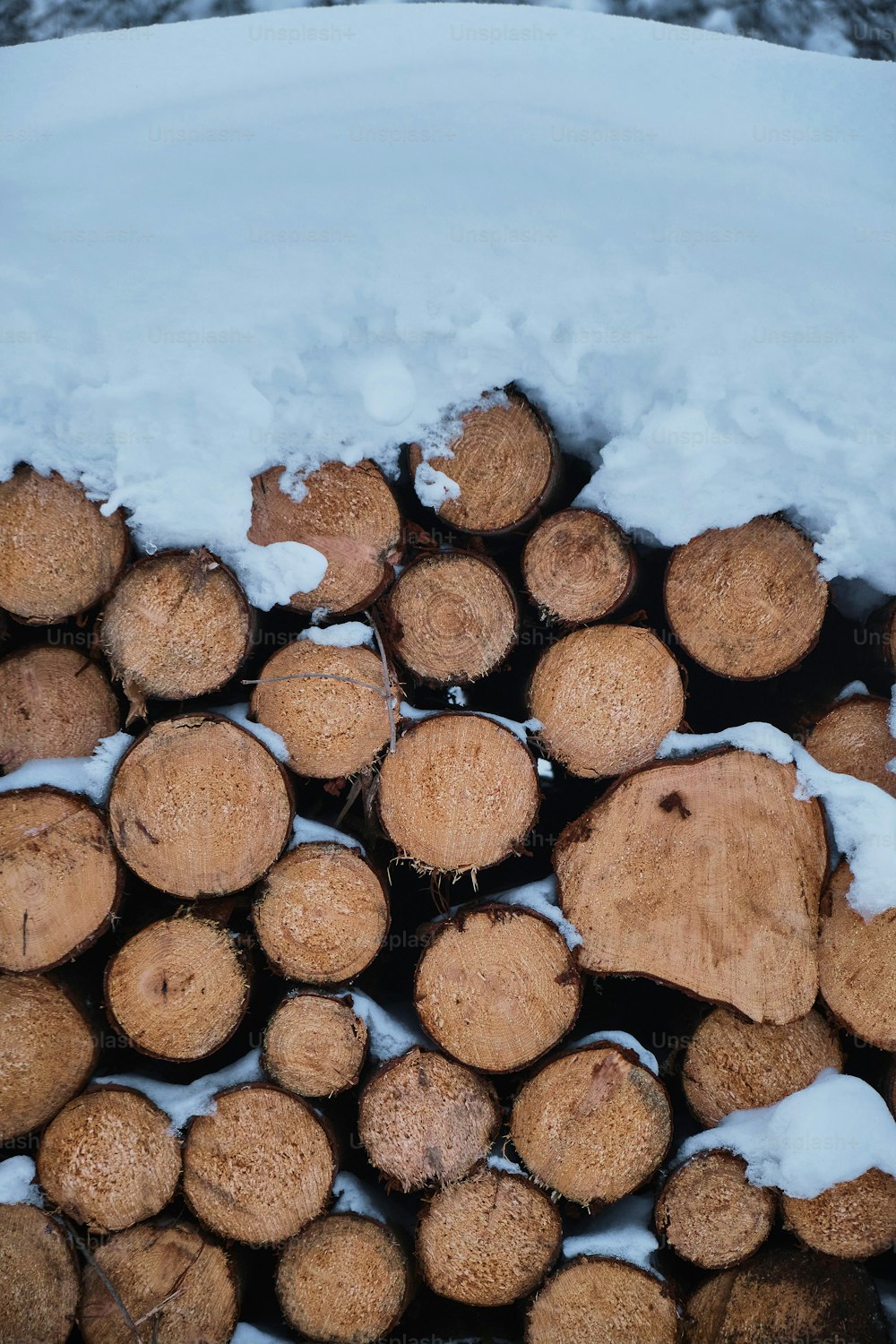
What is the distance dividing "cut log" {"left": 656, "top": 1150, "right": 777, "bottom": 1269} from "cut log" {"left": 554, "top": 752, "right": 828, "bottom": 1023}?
344mm

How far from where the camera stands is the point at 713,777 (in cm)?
179

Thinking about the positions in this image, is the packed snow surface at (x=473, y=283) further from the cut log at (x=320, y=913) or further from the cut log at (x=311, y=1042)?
the cut log at (x=311, y=1042)

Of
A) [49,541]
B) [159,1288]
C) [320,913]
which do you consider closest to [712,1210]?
[320,913]

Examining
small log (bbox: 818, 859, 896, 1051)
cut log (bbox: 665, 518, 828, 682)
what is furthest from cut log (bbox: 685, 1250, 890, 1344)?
cut log (bbox: 665, 518, 828, 682)

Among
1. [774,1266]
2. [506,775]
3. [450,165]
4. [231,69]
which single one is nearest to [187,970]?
[506,775]

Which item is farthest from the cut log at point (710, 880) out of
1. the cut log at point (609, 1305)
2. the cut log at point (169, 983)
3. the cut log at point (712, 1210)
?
the cut log at point (169, 983)

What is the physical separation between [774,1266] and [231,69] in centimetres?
285

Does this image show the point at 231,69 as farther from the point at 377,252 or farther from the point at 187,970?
the point at 187,970

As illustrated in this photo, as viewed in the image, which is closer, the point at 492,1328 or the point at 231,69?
the point at 231,69

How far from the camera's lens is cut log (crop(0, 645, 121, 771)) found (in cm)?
184

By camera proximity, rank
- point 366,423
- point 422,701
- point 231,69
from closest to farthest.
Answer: point 366,423 < point 231,69 < point 422,701

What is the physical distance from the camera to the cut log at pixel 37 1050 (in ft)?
5.99

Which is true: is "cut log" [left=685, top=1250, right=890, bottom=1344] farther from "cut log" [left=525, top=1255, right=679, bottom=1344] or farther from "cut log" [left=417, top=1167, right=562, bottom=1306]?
"cut log" [left=417, top=1167, right=562, bottom=1306]

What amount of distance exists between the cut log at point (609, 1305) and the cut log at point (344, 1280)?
1.13ft
